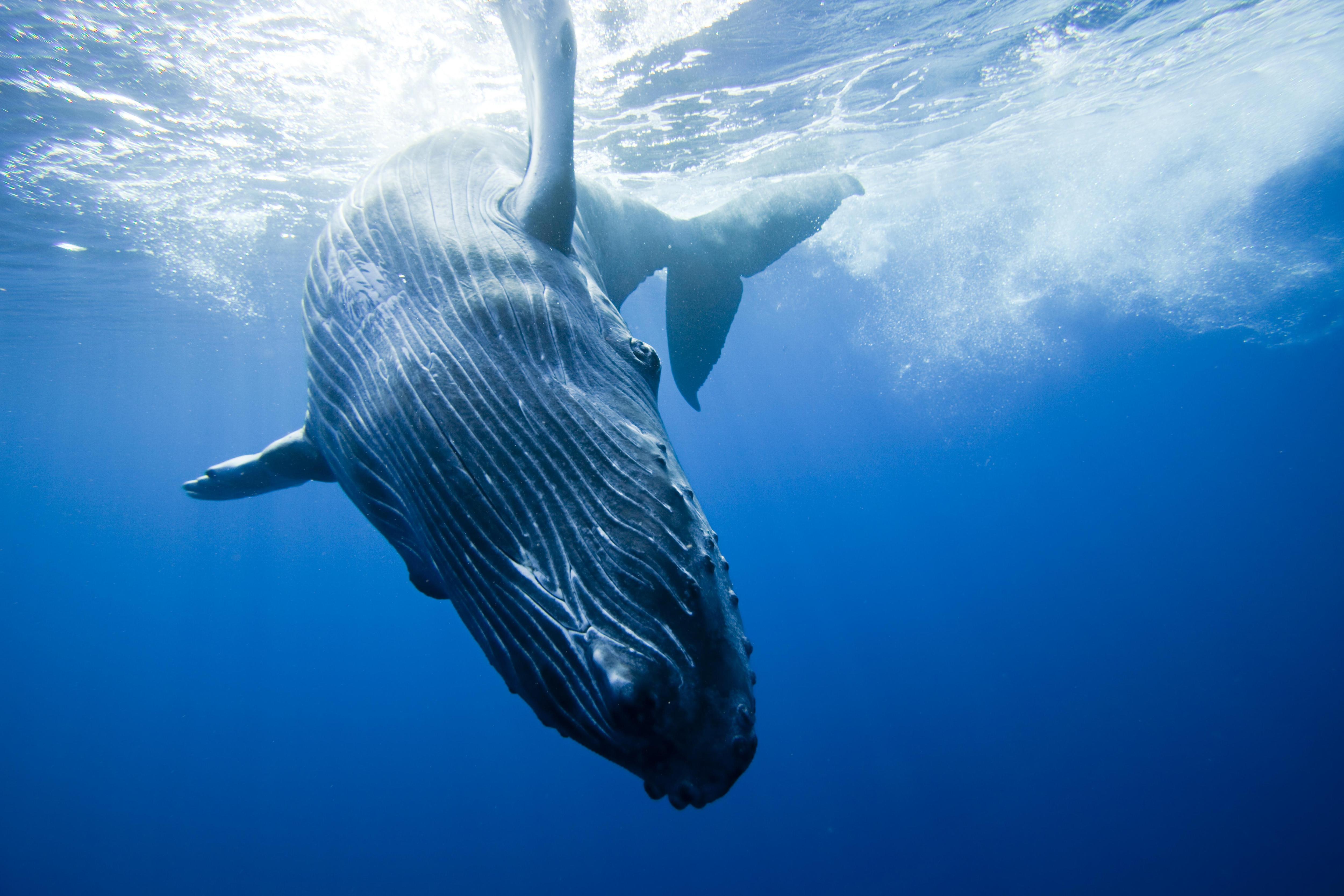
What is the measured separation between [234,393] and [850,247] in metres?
50.1

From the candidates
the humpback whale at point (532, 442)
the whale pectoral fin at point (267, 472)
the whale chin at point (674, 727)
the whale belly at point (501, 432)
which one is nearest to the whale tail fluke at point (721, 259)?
the humpback whale at point (532, 442)

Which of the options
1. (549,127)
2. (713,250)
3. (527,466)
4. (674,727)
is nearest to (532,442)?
(527,466)

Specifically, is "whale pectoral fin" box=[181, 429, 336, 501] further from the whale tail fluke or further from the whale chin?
the whale tail fluke

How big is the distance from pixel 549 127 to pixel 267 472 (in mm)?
2455

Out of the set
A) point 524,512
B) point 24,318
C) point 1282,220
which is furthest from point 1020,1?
point 24,318

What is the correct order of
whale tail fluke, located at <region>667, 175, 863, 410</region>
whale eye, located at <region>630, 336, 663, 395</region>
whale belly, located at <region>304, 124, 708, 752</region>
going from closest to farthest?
whale belly, located at <region>304, 124, 708, 752</region>, whale eye, located at <region>630, 336, 663, 395</region>, whale tail fluke, located at <region>667, 175, 863, 410</region>

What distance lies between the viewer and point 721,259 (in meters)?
4.97

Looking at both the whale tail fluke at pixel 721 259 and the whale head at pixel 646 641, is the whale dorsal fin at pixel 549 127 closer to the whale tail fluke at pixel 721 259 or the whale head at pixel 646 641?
the whale head at pixel 646 641

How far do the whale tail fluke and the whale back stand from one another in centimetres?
292

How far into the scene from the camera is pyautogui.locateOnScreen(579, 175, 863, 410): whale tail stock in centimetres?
420

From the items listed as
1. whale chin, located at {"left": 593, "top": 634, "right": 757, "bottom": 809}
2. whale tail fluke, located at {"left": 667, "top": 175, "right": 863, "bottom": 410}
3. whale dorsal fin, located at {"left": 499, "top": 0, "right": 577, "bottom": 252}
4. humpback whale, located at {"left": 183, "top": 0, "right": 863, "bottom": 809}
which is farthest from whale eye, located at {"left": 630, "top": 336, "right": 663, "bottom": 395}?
whale tail fluke, located at {"left": 667, "top": 175, "right": 863, "bottom": 410}

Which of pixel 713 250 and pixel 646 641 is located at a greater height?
pixel 713 250

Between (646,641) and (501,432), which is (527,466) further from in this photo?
(646,641)

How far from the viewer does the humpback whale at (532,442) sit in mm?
1062
